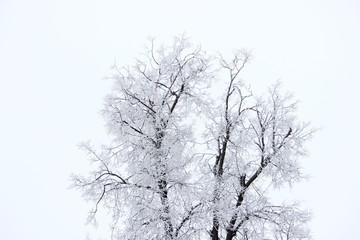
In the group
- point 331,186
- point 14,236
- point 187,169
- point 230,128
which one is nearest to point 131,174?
point 187,169

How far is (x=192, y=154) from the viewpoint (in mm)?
10188

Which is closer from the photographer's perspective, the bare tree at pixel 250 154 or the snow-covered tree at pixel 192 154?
the snow-covered tree at pixel 192 154

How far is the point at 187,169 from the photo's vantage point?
32.1 feet

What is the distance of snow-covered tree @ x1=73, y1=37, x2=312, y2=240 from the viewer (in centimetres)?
917

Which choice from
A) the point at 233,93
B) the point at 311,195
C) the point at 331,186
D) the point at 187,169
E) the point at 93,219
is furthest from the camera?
the point at 331,186

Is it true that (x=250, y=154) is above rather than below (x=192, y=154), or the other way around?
above

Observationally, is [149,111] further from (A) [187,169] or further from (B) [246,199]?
(B) [246,199]

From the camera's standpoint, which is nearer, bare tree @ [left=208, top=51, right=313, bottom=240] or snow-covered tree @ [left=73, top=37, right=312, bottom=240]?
snow-covered tree @ [left=73, top=37, right=312, bottom=240]

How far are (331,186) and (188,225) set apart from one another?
4896 inches

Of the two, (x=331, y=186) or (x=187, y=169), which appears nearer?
(x=187, y=169)

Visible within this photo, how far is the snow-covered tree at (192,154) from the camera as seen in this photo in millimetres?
9172

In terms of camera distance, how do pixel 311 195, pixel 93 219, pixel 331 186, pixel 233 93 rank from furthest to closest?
pixel 331 186 < pixel 311 195 < pixel 233 93 < pixel 93 219

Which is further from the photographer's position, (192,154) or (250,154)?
(250,154)

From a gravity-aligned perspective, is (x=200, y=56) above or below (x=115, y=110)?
above
